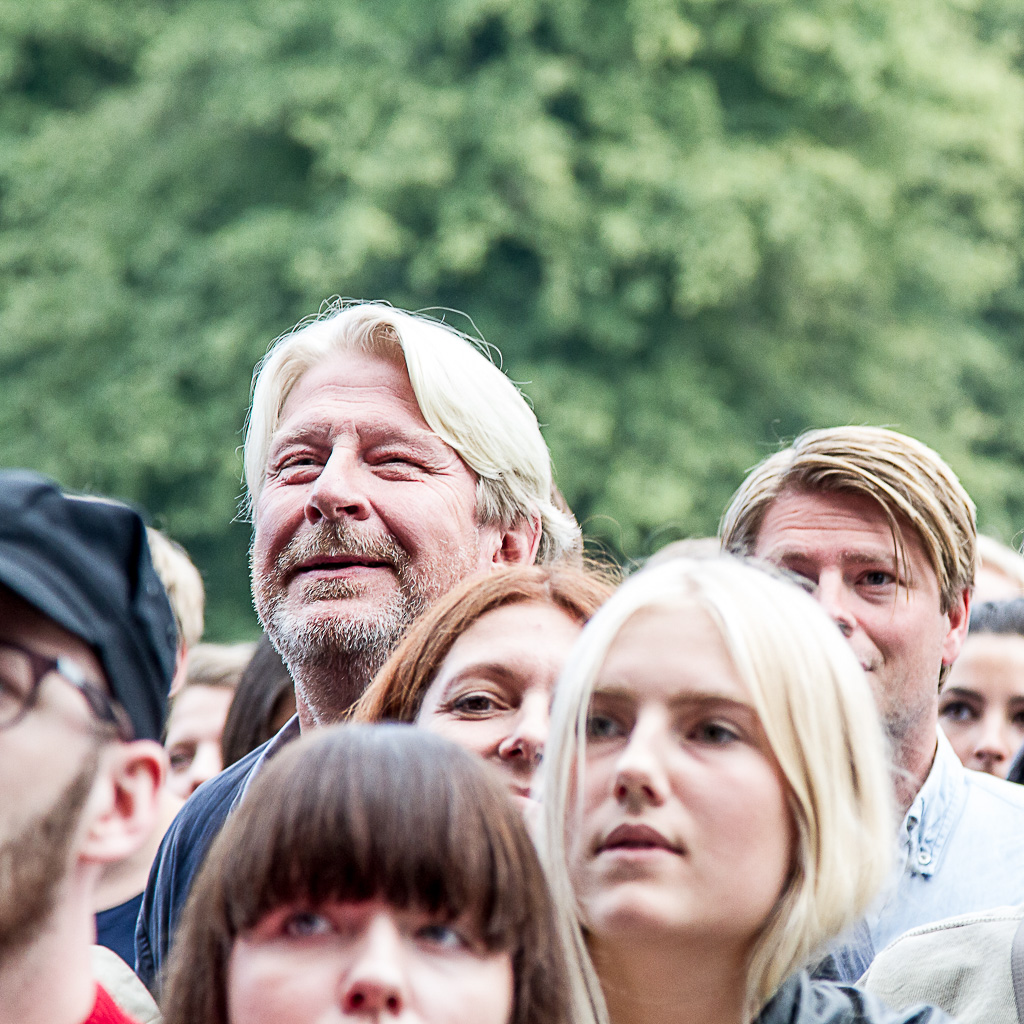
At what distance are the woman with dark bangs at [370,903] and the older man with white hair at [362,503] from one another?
1312mm

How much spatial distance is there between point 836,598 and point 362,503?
99 cm

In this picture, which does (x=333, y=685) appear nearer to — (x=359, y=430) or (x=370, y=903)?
(x=359, y=430)

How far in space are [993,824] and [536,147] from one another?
448 inches

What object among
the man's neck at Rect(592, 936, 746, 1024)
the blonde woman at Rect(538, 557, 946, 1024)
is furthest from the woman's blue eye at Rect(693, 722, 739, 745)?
the man's neck at Rect(592, 936, 746, 1024)

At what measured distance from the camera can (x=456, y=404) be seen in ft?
11.4

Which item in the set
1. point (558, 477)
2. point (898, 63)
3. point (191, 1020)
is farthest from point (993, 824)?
point (898, 63)

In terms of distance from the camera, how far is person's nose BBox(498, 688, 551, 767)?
8.38 ft

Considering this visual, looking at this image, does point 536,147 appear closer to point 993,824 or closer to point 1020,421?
point 1020,421

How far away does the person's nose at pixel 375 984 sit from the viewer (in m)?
1.70

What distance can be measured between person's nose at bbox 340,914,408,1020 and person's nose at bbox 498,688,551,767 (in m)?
→ 0.82

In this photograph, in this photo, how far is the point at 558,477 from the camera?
47.4 feet

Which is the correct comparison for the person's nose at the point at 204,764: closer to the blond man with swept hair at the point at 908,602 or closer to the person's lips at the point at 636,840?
the blond man with swept hair at the point at 908,602

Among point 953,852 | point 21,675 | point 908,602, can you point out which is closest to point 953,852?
point 953,852

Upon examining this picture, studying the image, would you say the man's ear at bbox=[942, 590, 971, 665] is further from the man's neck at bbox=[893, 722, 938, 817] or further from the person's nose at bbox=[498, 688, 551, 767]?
the person's nose at bbox=[498, 688, 551, 767]
